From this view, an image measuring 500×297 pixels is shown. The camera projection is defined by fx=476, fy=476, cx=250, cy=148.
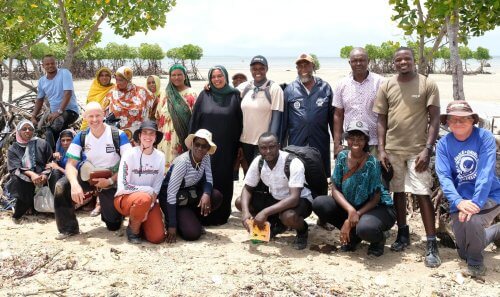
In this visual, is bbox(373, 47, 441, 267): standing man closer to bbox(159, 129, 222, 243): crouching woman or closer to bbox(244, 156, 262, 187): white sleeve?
bbox(244, 156, 262, 187): white sleeve

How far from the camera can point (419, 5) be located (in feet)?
20.5

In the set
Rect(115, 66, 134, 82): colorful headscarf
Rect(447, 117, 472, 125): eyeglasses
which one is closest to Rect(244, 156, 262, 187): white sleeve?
Rect(447, 117, 472, 125): eyeglasses

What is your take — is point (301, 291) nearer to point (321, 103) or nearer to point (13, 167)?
point (321, 103)

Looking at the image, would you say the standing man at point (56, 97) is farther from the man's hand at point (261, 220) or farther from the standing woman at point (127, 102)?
the man's hand at point (261, 220)

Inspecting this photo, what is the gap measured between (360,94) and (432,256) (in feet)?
5.65

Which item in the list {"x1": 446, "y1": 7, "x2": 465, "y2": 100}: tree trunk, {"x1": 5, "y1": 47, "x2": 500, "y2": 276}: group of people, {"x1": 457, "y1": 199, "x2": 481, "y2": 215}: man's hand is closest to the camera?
{"x1": 457, "y1": 199, "x2": 481, "y2": 215}: man's hand

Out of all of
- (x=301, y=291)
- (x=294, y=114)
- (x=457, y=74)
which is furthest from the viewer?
(x=457, y=74)

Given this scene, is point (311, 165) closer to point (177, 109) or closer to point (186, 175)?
point (186, 175)

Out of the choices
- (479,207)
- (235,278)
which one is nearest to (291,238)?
(235,278)

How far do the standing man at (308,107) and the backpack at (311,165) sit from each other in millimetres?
247

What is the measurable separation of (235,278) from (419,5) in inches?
172

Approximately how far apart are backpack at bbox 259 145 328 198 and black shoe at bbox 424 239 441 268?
1.20 meters

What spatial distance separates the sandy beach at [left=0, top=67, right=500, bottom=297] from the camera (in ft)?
12.8

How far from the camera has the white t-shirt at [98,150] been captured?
5.11 metres
